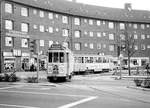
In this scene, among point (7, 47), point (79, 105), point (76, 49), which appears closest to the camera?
point (79, 105)

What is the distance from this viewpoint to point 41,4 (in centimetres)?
5319

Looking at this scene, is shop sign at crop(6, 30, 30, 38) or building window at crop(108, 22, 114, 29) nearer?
shop sign at crop(6, 30, 30, 38)

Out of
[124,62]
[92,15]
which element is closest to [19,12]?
[92,15]

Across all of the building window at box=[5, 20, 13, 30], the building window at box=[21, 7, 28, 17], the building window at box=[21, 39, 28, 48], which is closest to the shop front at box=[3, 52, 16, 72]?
the building window at box=[21, 39, 28, 48]

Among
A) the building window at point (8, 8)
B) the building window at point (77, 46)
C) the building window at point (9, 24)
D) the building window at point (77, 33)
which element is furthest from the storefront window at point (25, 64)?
the building window at point (77, 33)

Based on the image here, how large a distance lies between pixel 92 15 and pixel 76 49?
952 centimetres

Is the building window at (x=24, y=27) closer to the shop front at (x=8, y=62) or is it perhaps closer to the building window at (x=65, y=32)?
the shop front at (x=8, y=62)

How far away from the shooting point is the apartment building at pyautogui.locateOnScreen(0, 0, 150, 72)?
4509 centimetres

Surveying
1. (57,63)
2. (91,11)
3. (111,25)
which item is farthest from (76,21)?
(57,63)

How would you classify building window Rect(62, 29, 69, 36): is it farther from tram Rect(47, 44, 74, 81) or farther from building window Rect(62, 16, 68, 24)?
tram Rect(47, 44, 74, 81)

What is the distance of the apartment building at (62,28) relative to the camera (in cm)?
4509

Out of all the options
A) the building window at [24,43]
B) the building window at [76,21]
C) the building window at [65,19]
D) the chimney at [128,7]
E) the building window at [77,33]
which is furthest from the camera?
the chimney at [128,7]

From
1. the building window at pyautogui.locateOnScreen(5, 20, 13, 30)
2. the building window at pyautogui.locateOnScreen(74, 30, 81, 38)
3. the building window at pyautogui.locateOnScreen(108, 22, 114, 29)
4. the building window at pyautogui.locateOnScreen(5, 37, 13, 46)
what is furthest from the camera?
the building window at pyautogui.locateOnScreen(108, 22, 114, 29)

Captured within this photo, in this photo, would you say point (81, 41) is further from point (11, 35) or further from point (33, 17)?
point (11, 35)
